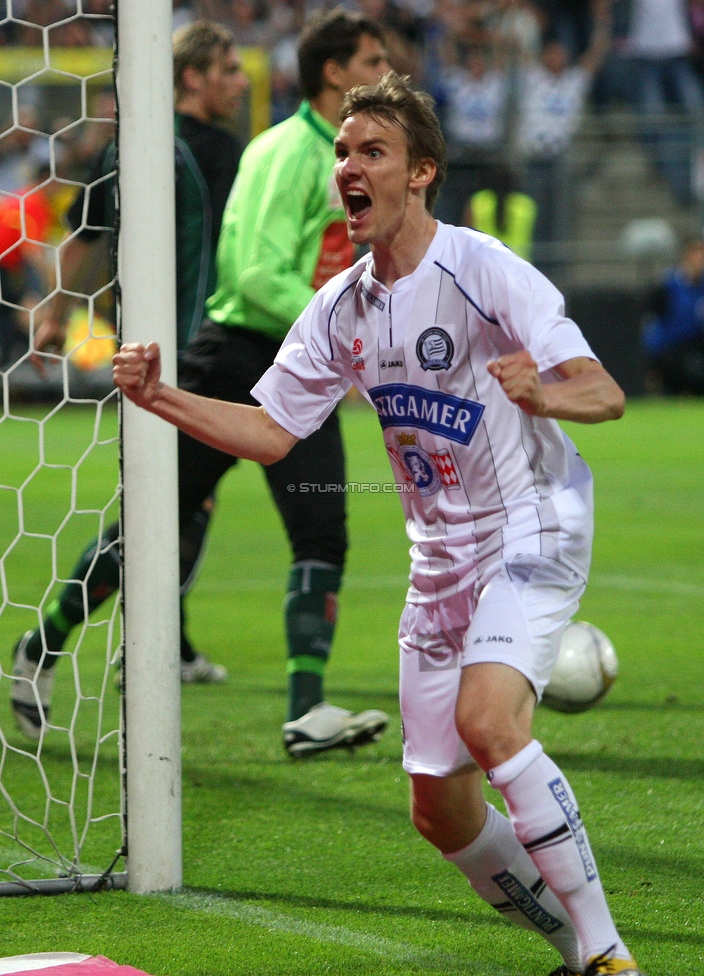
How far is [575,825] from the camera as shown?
8.40ft

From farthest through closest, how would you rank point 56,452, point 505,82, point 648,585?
1. point 505,82
2. point 56,452
3. point 648,585

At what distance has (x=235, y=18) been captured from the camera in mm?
20859

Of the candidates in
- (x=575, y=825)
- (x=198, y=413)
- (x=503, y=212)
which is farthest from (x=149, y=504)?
(x=503, y=212)

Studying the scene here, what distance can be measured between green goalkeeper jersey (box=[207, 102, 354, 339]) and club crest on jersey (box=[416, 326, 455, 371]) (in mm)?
1663

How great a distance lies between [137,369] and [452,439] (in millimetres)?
630

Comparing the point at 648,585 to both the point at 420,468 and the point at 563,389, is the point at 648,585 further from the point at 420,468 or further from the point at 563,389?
the point at 563,389

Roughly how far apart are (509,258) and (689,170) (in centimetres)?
1882

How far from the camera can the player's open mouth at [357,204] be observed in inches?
112

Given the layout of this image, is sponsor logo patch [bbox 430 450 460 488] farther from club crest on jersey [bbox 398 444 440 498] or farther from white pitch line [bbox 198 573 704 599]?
white pitch line [bbox 198 573 704 599]

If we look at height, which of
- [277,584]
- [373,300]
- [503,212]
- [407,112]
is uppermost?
[503,212]

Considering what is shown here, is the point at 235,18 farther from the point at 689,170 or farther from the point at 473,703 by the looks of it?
the point at 473,703

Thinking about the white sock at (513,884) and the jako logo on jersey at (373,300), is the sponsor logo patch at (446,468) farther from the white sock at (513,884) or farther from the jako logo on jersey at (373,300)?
the white sock at (513,884)

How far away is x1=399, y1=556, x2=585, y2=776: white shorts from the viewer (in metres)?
2.63

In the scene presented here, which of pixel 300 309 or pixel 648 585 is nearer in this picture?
pixel 300 309
